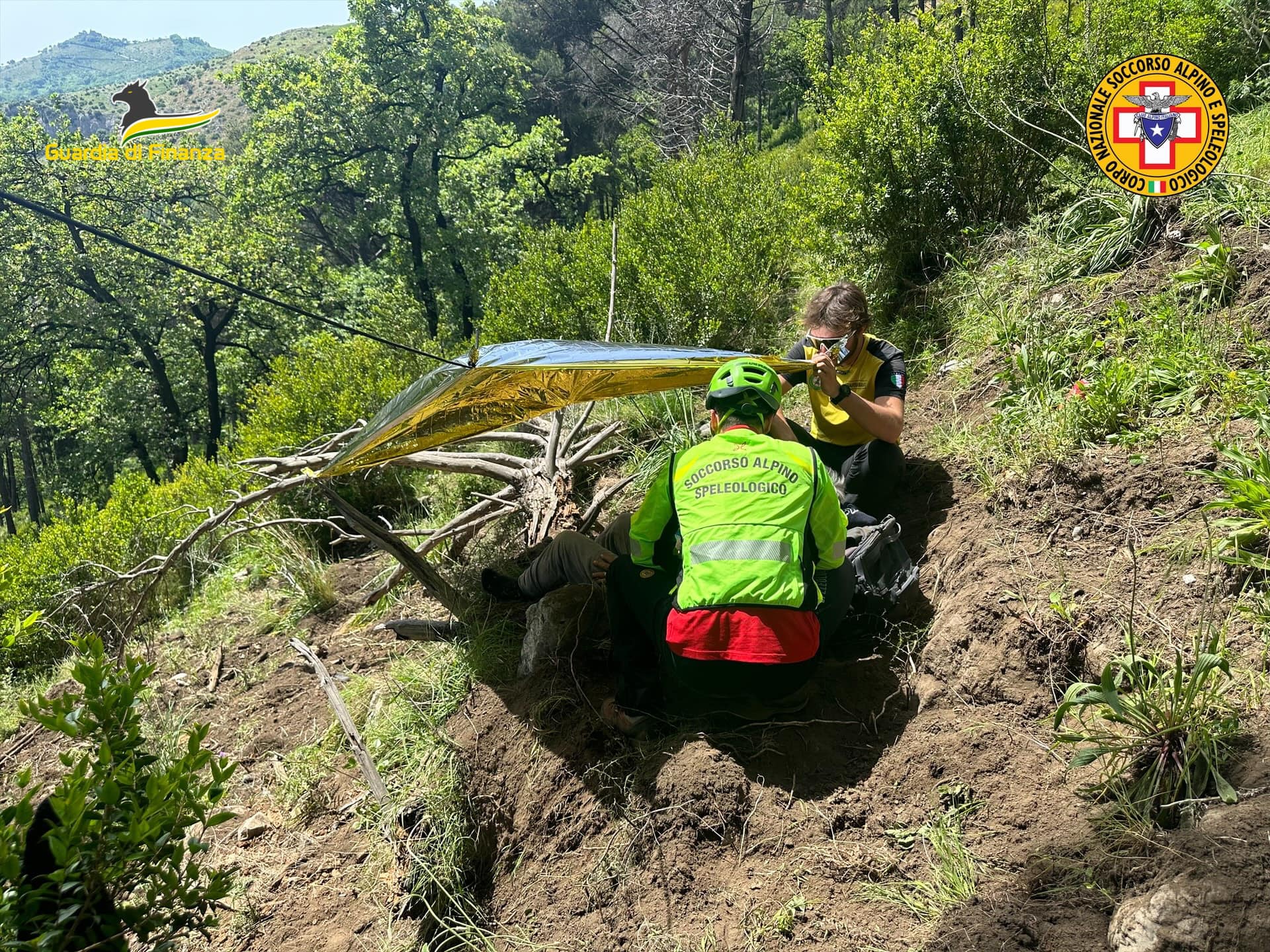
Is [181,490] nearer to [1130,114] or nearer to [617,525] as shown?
[617,525]

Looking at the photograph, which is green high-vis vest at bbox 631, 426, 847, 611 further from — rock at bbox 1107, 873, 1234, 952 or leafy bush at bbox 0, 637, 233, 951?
leafy bush at bbox 0, 637, 233, 951

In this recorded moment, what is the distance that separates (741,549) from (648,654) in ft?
2.88

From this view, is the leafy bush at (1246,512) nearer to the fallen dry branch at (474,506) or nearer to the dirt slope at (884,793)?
the dirt slope at (884,793)

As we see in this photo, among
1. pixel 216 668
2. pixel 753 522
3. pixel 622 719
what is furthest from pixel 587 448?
pixel 216 668

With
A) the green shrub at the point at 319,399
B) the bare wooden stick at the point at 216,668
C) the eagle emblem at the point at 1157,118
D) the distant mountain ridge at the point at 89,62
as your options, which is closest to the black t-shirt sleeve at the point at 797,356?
the eagle emblem at the point at 1157,118

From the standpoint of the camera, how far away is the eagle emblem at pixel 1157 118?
407 cm

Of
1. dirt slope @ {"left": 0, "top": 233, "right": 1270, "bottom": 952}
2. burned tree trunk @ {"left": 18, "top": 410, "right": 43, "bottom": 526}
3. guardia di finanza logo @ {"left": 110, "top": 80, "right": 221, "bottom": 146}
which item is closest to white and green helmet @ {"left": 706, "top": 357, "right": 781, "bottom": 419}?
dirt slope @ {"left": 0, "top": 233, "right": 1270, "bottom": 952}

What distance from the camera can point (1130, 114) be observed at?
420 centimetres

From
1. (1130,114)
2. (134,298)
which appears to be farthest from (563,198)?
(1130,114)

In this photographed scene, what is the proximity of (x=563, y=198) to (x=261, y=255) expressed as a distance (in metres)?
10.8

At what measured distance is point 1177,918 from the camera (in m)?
1.47

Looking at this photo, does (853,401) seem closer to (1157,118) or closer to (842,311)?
(842,311)

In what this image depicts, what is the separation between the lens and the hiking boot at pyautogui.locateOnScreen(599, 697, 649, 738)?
3000 millimetres

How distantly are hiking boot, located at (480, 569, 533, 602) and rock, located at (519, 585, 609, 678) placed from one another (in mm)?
488
